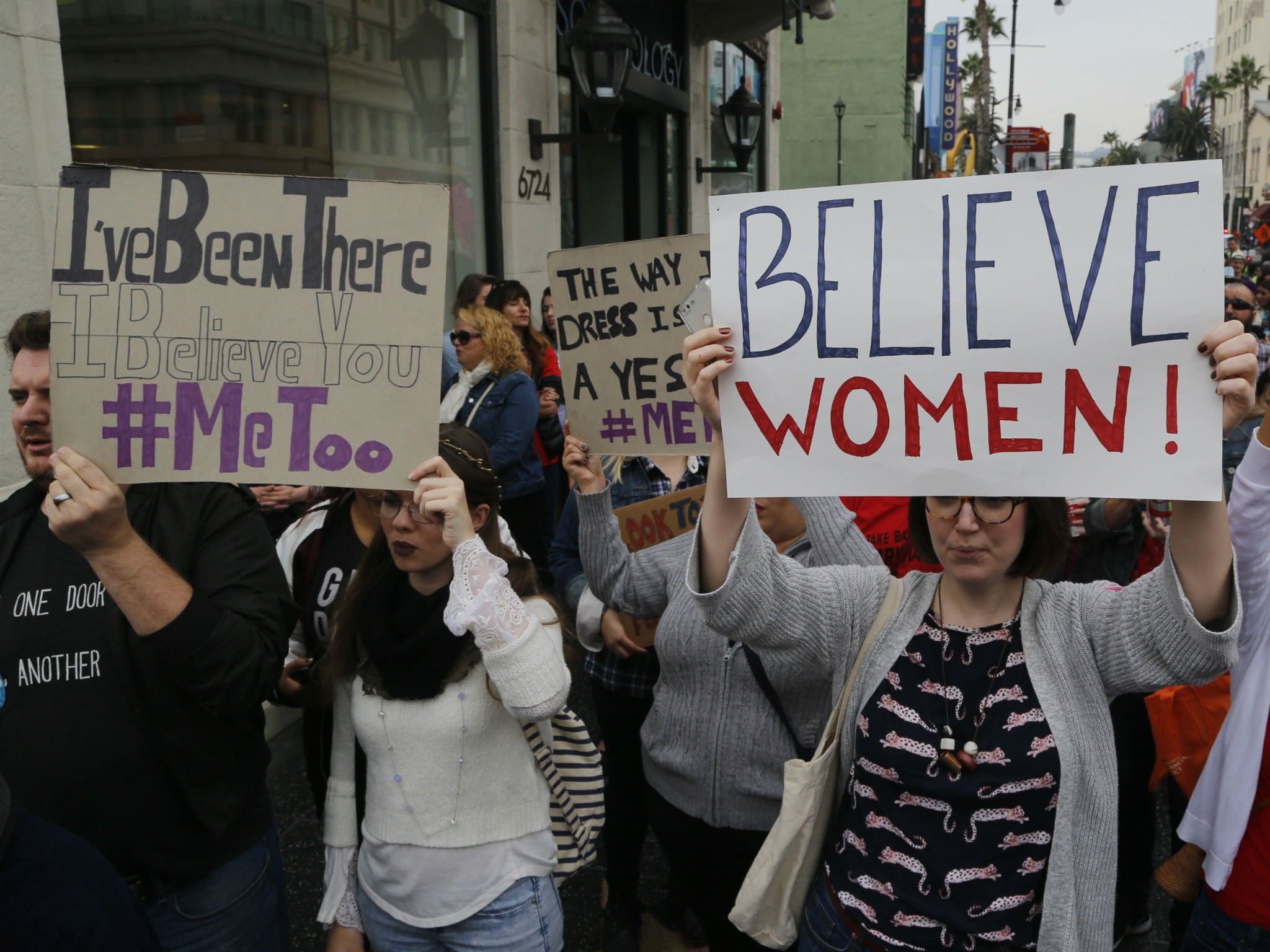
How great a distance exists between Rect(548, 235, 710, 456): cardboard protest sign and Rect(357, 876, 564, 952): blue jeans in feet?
4.30

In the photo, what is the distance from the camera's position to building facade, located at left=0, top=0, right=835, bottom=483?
3.84 metres

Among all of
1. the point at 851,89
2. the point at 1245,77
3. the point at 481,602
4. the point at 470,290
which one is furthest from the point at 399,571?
the point at 1245,77

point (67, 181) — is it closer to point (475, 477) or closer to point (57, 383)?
point (57, 383)

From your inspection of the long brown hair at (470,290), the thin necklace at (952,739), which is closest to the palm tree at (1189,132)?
the long brown hair at (470,290)

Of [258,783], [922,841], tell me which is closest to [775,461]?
[922,841]

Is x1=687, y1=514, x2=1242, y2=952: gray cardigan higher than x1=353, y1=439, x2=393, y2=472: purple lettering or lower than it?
lower

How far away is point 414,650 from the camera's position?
2.31 metres

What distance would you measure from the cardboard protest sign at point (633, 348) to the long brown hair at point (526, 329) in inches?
103

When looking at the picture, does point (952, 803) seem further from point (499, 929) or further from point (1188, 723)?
point (1188, 723)

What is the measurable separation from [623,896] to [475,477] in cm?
167

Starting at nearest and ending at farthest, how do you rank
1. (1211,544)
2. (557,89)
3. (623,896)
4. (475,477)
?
(1211,544) → (475,477) → (623,896) → (557,89)

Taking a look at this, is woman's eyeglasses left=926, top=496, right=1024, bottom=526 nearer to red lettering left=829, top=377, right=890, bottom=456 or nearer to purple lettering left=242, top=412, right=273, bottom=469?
red lettering left=829, top=377, right=890, bottom=456

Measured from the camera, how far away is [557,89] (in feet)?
29.0

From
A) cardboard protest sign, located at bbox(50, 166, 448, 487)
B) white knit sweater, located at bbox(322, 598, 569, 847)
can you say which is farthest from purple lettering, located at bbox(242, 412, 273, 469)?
white knit sweater, located at bbox(322, 598, 569, 847)
